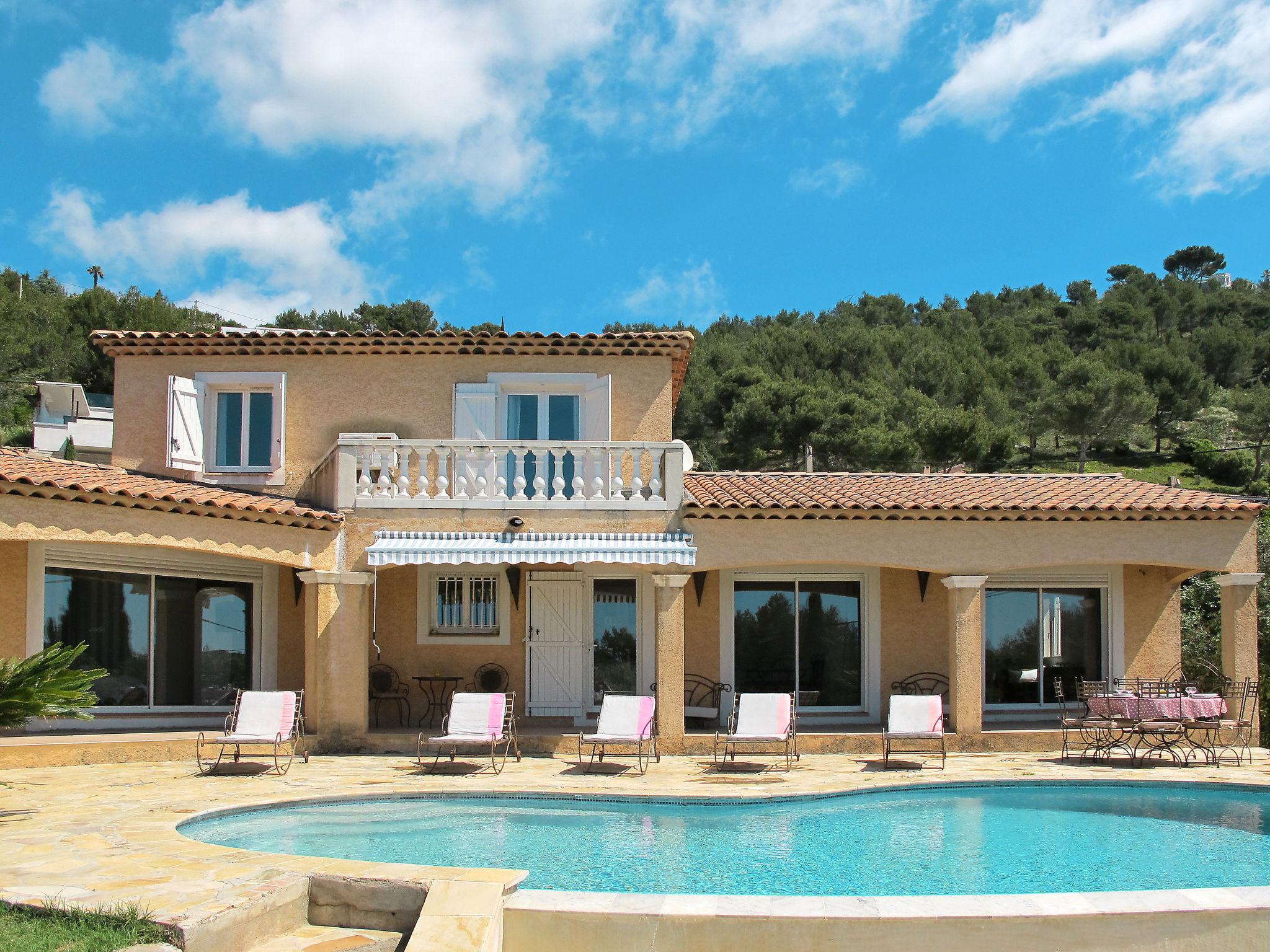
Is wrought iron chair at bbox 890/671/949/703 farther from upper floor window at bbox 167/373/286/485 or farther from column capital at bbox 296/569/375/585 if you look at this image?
upper floor window at bbox 167/373/286/485

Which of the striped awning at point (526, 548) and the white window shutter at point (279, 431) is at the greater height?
the white window shutter at point (279, 431)

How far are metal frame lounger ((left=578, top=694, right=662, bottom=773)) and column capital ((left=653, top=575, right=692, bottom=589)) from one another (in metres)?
2.12

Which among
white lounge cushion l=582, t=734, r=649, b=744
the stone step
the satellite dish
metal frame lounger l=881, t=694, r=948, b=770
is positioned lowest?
the stone step

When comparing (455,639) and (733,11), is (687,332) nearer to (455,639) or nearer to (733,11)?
(733,11)

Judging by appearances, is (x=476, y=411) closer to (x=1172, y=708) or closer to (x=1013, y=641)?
(x=1013, y=641)

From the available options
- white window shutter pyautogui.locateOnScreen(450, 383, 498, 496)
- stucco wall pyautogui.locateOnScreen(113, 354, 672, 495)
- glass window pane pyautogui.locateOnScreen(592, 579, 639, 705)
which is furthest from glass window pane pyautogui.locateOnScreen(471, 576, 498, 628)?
stucco wall pyautogui.locateOnScreen(113, 354, 672, 495)

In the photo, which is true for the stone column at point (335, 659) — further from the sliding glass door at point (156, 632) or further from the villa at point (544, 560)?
the sliding glass door at point (156, 632)

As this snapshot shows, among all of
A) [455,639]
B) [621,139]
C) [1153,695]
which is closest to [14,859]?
[455,639]

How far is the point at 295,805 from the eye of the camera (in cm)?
1518

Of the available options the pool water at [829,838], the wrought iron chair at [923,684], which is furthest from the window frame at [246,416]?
the wrought iron chair at [923,684]

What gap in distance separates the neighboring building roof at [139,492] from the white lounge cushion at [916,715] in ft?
35.5

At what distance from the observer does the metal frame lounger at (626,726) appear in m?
18.8

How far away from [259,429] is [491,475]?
21.0ft

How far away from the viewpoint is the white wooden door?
2345 cm
